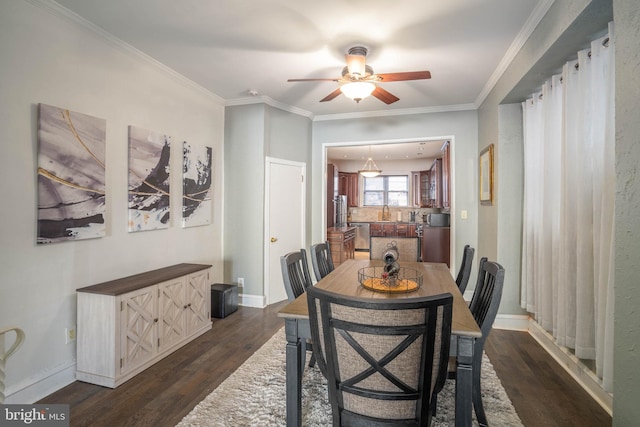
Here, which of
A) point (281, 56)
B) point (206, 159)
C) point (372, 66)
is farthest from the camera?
point (206, 159)

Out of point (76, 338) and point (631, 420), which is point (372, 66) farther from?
point (76, 338)

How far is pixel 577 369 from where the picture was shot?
235 centimetres

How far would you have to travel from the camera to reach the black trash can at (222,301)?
3686 millimetres

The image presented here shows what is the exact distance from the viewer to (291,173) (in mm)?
4492

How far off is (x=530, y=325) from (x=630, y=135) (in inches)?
107

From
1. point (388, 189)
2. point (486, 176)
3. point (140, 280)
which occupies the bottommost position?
point (140, 280)

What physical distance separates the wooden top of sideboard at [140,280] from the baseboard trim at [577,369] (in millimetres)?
3338

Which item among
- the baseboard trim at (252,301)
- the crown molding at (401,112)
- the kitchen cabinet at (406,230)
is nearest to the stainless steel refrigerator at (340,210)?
the kitchen cabinet at (406,230)

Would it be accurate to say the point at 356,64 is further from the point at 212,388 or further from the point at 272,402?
the point at 212,388

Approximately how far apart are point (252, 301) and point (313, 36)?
126 inches

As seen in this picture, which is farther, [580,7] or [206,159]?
[206,159]

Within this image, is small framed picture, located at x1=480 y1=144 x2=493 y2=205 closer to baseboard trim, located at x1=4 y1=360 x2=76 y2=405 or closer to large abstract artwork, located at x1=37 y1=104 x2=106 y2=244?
large abstract artwork, located at x1=37 y1=104 x2=106 y2=244

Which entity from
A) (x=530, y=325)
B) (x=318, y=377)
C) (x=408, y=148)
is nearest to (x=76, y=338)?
(x=318, y=377)

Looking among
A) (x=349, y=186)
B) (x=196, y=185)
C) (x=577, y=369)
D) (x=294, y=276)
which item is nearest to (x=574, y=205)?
(x=577, y=369)
